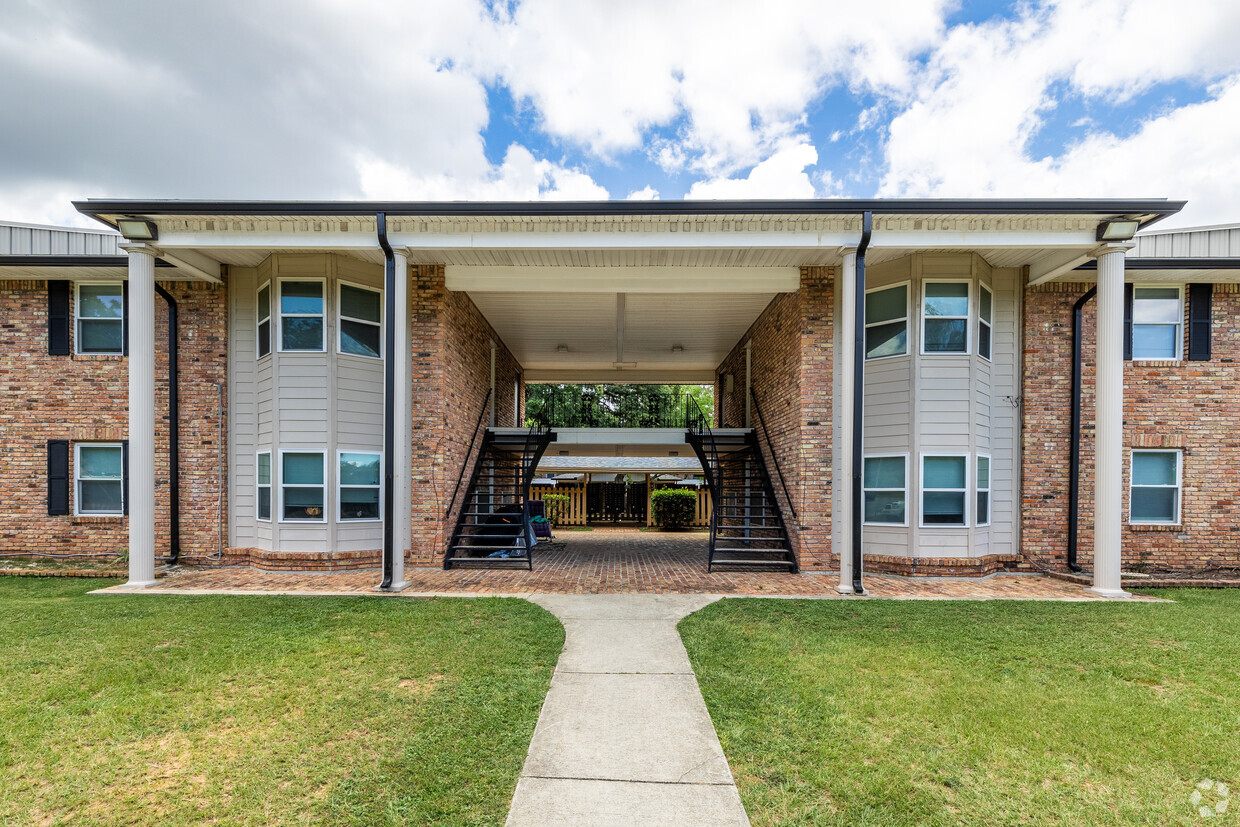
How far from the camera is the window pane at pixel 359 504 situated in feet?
29.2

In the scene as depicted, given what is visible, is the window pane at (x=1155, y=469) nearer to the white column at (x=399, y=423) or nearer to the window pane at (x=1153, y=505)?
the window pane at (x=1153, y=505)

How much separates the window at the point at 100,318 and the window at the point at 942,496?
45.1ft

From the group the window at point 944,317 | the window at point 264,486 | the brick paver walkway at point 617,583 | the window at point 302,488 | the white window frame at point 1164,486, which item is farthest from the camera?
the white window frame at point 1164,486

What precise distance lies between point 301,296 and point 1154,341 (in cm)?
1435

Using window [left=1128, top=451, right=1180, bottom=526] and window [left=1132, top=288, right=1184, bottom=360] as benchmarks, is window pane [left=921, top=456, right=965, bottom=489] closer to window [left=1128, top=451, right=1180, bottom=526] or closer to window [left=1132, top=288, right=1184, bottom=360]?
window [left=1128, top=451, right=1180, bottom=526]

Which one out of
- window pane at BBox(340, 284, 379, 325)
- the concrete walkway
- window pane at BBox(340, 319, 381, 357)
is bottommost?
the concrete walkway

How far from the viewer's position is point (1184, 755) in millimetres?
3270

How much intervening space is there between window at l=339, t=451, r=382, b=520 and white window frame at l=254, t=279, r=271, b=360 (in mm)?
2167

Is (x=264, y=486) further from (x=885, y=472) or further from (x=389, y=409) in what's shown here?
(x=885, y=472)

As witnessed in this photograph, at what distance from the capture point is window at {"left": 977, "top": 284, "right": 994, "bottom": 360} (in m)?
8.84

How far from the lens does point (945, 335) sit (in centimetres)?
869

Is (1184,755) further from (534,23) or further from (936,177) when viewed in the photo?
(936,177)

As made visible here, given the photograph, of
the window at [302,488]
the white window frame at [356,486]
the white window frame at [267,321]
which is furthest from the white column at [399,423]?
the white window frame at [267,321]

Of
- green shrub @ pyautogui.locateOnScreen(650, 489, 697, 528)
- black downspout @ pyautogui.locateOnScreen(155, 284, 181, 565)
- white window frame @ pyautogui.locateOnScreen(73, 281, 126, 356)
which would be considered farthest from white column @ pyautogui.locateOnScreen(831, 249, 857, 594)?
white window frame @ pyautogui.locateOnScreen(73, 281, 126, 356)
